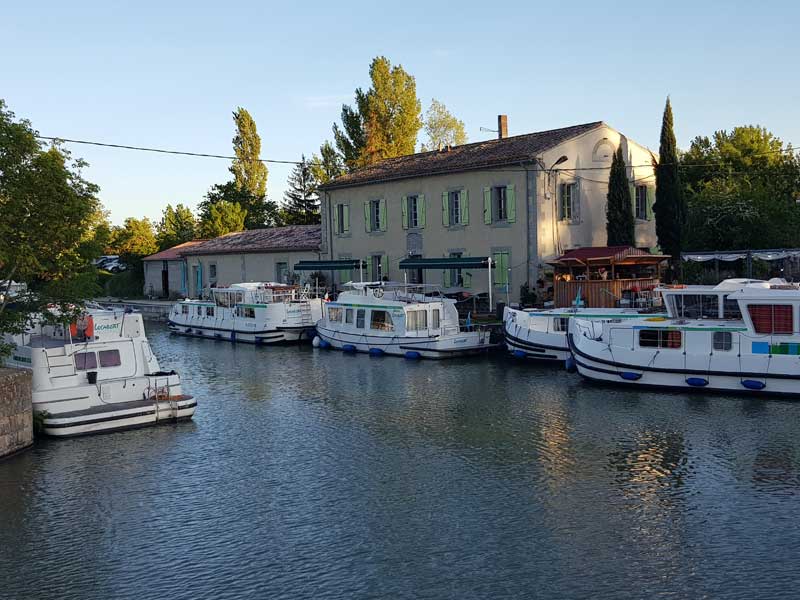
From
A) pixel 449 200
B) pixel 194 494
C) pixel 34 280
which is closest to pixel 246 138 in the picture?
pixel 449 200

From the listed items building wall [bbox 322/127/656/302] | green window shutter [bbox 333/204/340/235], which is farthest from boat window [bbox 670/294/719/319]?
green window shutter [bbox 333/204/340/235]

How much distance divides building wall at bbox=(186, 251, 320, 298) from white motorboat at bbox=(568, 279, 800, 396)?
2814cm

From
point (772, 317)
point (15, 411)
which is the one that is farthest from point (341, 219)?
point (15, 411)

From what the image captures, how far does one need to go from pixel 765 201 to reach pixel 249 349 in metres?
28.4

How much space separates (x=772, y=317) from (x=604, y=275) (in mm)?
11814

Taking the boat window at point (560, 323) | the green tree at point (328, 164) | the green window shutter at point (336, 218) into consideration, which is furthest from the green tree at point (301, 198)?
the boat window at point (560, 323)

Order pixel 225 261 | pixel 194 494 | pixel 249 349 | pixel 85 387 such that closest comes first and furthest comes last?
pixel 194 494 → pixel 85 387 → pixel 249 349 → pixel 225 261

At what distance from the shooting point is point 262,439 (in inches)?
792

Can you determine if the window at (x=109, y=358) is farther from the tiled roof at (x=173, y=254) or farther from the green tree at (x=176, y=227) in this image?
the green tree at (x=176, y=227)

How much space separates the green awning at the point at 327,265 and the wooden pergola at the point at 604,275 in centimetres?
1340

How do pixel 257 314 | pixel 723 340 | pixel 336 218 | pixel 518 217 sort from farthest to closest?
1. pixel 336 218
2. pixel 257 314
3. pixel 518 217
4. pixel 723 340

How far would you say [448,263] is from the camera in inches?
1582

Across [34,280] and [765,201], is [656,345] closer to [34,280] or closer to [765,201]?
[34,280]

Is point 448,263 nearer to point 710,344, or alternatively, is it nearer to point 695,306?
point 695,306
